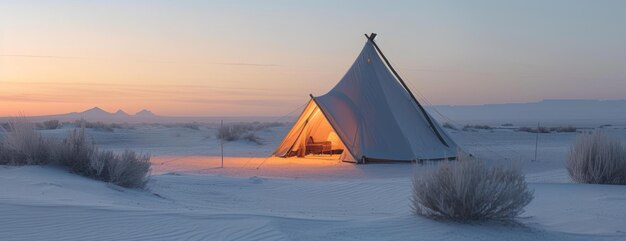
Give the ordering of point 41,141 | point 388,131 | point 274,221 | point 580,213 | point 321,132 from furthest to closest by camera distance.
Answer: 1. point 321,132
2. point 388,131
3. point 41,141
4. point 580,213
5. point 274,221

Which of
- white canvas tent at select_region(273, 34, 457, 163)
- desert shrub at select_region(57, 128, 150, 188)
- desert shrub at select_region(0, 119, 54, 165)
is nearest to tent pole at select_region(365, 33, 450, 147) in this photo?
white canvas tent at select_region(273, 34, 457, 163)

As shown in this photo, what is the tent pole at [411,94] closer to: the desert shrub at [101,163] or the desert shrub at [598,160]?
the desert shrub at [598,160]

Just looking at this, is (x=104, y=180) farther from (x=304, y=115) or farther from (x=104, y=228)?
(x=304, y=115)

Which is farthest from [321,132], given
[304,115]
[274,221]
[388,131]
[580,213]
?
[274,221]

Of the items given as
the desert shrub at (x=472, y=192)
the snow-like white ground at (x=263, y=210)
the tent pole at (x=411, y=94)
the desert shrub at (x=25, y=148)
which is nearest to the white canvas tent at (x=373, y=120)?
the tent pole at (x=411, y=94)

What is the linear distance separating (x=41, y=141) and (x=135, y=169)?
210 centimetres

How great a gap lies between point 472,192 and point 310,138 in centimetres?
1562

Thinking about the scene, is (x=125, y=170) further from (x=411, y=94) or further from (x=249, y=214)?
(x=411, y=94)

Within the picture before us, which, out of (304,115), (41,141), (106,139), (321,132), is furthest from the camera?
(106,139)

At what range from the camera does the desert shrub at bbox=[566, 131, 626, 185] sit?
42.8 ft

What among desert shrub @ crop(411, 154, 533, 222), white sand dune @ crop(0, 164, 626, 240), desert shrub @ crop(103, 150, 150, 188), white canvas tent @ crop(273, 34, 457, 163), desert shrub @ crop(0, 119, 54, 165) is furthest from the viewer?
white canvas tent @ crop(273, 34, 457, 163)

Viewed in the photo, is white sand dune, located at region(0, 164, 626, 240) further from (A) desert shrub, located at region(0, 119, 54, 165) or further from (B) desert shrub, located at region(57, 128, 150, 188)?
(A) desert shrub, located at region(0, 119, 54, 165)

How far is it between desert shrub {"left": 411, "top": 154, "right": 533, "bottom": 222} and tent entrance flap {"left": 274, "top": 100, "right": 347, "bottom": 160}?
1299 cm

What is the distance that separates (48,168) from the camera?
11766mm
